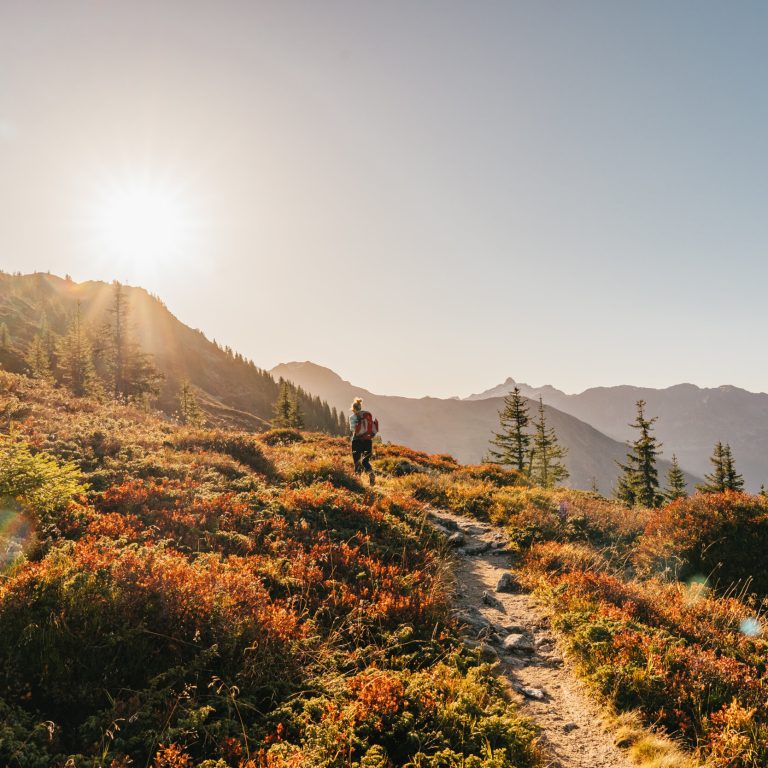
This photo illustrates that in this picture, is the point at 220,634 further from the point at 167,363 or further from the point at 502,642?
the point at 167,363

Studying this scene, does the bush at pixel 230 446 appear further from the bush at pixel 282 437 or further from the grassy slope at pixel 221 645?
the bush at pixel 282 437

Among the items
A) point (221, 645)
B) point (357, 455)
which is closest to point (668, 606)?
point (221, 645)

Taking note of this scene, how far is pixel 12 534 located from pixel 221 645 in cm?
407

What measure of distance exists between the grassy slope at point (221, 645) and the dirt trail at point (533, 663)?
60 centimetres

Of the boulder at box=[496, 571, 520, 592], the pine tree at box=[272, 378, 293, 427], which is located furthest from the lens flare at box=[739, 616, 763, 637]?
the pine tree at box=[272, 378, 293, 427]

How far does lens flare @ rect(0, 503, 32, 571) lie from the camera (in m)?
5.73

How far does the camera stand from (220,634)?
16.3 ft

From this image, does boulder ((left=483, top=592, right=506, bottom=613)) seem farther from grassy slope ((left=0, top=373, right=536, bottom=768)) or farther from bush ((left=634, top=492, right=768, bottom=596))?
bush ((left=634, top=492, right=768, bottom=596))

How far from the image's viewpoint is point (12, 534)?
6.32 m

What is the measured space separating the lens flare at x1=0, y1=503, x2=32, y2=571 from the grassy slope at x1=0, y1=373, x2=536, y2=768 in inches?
1.5

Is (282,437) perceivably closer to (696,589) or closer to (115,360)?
(696,589)

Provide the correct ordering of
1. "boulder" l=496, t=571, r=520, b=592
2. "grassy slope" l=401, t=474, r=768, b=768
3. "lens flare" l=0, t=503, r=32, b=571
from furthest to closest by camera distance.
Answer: "boulder" l=496, t=571, r=520, b=592, "lens flare" l=0, t=503, r=32, b=571, "grassy slope" l=401, t=474, r=768, b=768

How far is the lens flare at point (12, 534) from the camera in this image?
573cm

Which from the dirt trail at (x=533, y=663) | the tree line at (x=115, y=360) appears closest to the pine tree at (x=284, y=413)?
the tree line at (x=115, y=360)
